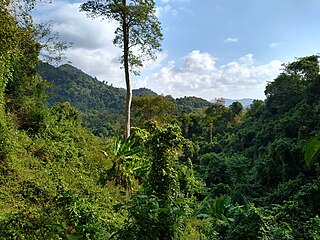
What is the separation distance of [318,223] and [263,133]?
52.9 feet

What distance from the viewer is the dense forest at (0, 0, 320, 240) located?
2.33 meters

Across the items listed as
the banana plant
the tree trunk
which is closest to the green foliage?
the tree trunk

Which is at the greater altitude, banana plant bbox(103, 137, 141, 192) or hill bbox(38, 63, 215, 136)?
hill bbox(38, 63, 215, 136)

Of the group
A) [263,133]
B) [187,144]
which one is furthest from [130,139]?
[263,133]

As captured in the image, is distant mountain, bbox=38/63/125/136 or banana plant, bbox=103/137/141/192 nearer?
banana plant, bbox=103/137/141/192

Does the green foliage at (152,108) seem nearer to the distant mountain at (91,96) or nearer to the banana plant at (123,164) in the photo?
the banana plant at (123,164)

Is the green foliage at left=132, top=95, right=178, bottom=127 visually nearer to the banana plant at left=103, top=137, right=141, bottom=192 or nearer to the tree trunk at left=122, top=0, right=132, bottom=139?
the tree trunk at left=122, top=0, right=132, bottom=139

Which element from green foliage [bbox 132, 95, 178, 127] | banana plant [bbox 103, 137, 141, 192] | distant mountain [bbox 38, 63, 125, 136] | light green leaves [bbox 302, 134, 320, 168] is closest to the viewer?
light green leaves [bbox 302, 134, 320, 168]

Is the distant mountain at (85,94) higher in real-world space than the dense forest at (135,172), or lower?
higher

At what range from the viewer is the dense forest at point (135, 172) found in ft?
7.64

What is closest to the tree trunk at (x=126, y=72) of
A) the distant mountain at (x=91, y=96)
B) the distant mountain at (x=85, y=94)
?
the distant mountain at (x=85, y=94)

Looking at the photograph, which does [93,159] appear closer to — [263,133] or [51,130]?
[51,130]

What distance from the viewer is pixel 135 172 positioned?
8.42 m

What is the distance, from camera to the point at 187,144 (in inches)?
211
